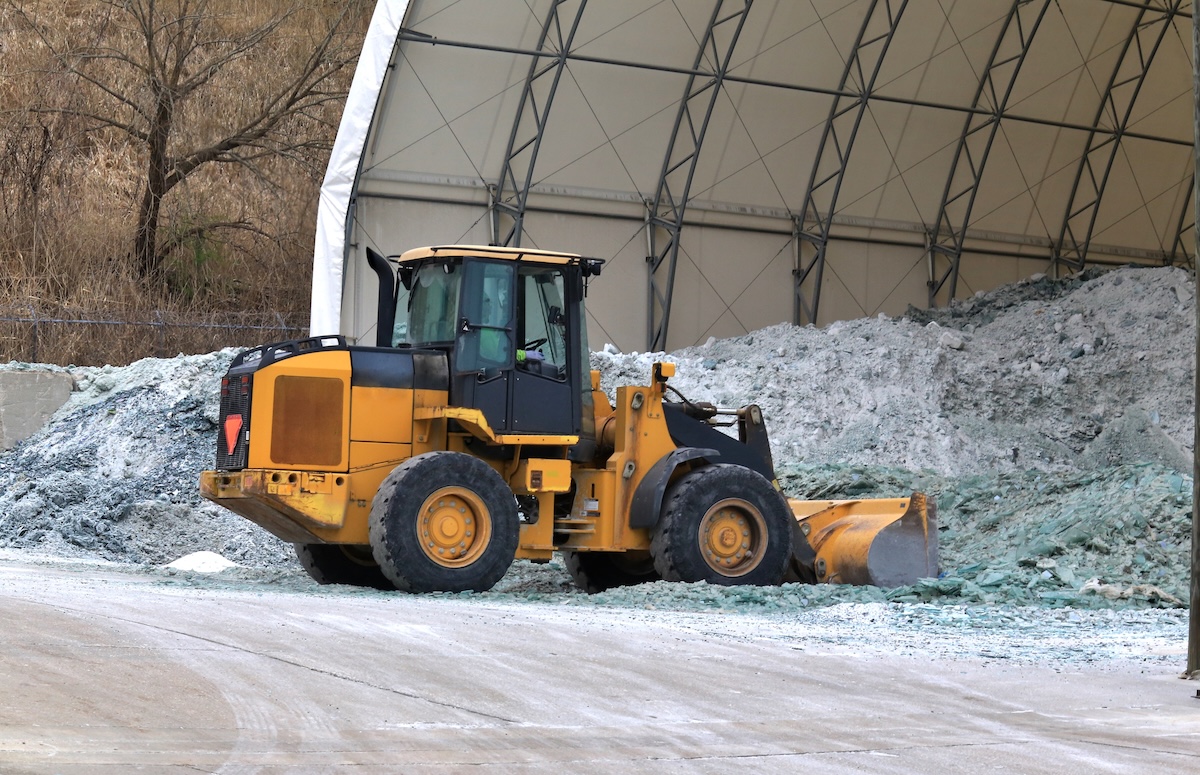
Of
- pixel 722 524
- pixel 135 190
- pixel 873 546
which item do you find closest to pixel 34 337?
pixel 135 190

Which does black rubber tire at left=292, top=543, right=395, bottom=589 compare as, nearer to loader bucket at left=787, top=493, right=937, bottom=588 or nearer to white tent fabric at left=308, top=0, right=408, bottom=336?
loader bucket at left=787, top=493, right=937, bottom=588

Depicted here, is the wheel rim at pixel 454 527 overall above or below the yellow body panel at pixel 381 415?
below

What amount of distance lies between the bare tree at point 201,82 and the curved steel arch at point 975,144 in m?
12.1

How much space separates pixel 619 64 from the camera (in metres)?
22.3

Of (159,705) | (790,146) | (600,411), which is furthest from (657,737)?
(790,146)

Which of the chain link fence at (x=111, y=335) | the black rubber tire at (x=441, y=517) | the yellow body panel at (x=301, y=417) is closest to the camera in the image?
the black rubber tire at (x=441, y=517)

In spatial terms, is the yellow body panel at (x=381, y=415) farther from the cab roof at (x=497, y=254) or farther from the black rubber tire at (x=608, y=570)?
the black rubber tire at (x=608, y=570)

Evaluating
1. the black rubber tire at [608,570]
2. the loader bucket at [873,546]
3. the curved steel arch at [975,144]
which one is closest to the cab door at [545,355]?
the black rubber tire at [608,570]

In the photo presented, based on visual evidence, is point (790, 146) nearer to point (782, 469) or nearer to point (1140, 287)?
point (1140, 287)

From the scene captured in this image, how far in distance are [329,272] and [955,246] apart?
456 inches

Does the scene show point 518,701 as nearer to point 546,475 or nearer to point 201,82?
point 546,475

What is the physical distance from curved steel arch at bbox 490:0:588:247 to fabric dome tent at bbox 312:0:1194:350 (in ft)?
0.15

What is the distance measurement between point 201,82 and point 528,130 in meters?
9.22

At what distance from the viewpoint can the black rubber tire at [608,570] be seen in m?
12.2
